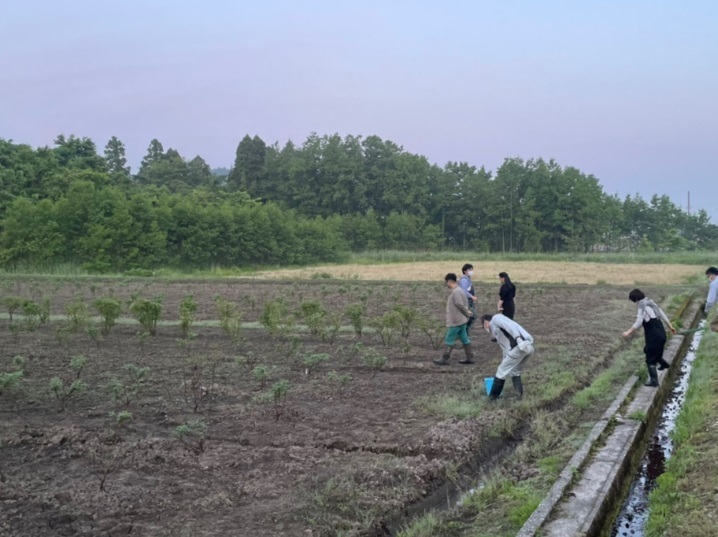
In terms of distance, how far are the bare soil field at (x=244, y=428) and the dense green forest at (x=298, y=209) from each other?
102ft

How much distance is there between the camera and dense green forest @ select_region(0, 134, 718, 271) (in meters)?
43.2

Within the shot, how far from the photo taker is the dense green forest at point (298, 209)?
4322 centimetres

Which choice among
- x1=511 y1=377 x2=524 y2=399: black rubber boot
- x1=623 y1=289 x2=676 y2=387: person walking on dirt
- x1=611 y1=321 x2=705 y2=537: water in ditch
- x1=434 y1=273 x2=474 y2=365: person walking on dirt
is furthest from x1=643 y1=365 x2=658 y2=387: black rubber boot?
x1=434 y1=273 x2=474 y2=365: person walking on dirt

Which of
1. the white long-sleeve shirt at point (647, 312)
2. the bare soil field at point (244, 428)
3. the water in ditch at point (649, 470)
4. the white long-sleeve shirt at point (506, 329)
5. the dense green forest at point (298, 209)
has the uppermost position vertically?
the dense green forest at point (298, 209)

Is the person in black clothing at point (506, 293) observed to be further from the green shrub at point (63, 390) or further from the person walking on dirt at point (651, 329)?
the green shrub at point (63, 390)

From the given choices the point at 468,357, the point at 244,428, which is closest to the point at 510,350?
the point at 468,357

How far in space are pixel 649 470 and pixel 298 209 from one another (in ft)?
226

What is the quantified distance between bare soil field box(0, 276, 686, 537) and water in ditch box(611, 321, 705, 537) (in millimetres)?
935

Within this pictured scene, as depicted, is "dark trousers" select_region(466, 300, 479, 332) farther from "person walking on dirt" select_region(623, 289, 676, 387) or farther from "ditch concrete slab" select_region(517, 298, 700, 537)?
"ditch concrete slab" select_region(517, 298, 700, 537)

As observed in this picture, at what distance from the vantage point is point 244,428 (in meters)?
7.20

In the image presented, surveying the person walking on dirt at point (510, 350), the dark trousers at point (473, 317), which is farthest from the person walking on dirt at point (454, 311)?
the person walking on dirt at point (510, 350)

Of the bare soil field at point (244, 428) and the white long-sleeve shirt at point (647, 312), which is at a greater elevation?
the white long-sleeve shirt at point (647, 312)

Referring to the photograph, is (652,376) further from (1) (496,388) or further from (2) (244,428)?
(2) (244,428)

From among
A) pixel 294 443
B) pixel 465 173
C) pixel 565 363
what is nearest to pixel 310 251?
pixel 465 173
